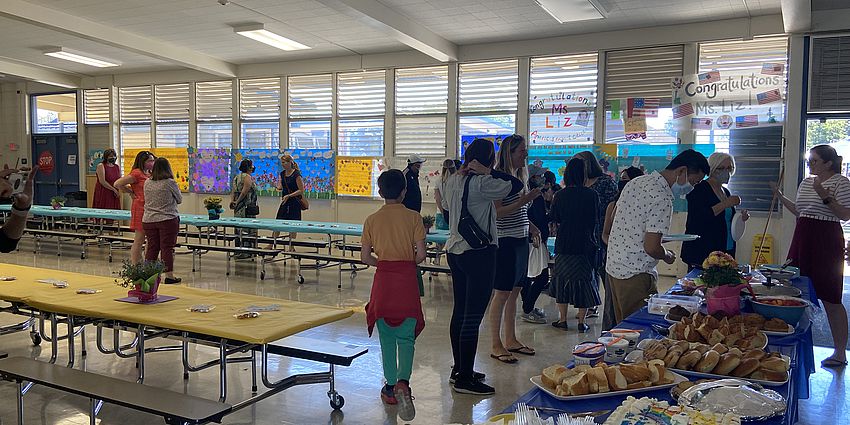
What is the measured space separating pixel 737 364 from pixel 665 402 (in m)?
0.40

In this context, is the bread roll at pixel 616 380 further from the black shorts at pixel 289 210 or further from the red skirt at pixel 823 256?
the black shorts at pixel 289 210

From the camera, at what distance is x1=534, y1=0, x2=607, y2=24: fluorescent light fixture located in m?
7.40

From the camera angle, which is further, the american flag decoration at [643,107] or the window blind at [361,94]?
the window blind at [361,94]

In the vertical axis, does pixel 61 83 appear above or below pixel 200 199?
above

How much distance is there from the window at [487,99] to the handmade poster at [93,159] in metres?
8.36

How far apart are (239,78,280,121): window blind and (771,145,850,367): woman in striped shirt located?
384 inches

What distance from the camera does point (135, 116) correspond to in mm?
13781

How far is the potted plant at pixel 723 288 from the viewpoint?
2.51 metres

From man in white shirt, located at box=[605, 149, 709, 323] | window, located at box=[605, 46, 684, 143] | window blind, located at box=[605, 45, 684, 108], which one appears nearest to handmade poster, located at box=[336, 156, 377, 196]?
window, located at box=[605, 46, 684, 143]

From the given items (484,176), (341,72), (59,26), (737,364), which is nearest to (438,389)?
(484,176)

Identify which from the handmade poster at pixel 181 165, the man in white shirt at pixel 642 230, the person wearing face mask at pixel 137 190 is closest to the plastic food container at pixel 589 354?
the man in white shirt at pixel 642 230

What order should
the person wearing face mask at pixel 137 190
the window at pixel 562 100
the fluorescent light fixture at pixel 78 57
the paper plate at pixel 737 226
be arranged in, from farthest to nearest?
the fluorescent light fixture at pixel 78 57
the window at pixel 562 100
the person wearing face mask at pixel 137 190
the paper plate at pixel 737 226

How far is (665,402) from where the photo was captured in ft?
5.07

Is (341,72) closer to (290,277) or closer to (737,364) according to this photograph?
(290,277)
